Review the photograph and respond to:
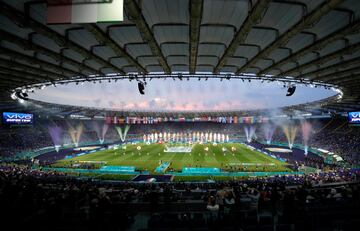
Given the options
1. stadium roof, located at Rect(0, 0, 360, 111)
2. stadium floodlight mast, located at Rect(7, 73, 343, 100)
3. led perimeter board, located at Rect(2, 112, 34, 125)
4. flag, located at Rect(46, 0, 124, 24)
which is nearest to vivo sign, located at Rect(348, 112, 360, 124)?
stadium floodlight mast, located at Rect(7, 73, 343, 100)

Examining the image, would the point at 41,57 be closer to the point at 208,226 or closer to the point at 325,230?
the point at 208,226

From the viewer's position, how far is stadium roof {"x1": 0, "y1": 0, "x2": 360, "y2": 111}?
821 cm

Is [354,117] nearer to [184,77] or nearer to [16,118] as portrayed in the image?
[184,77]

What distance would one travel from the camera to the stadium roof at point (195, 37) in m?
8.21

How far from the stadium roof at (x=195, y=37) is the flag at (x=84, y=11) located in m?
1.49

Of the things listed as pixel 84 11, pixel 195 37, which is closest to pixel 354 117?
pixel 195 37

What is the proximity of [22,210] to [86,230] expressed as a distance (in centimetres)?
300

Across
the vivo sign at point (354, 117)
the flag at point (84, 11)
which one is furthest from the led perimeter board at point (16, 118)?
the vivo sign at point (354, 117)

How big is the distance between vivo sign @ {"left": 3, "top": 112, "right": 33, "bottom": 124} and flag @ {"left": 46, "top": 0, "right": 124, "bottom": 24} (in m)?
39.0

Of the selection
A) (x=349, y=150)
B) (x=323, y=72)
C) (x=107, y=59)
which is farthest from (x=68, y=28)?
(x=349, y=150)

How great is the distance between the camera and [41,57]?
14.0 m

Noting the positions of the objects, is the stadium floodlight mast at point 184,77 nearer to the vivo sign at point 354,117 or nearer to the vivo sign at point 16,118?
the vivo sign at point 354,117

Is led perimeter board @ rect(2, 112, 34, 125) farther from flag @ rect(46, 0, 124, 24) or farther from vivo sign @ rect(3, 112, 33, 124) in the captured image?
flag @ rect(46, 0, 124, 24)

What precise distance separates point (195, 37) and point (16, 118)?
39903 millimetres
